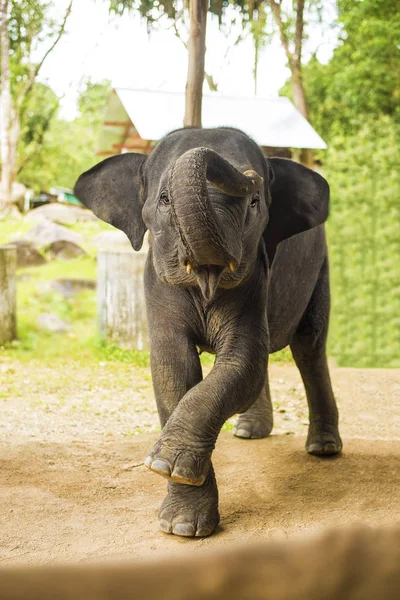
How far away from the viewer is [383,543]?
1.66 ft

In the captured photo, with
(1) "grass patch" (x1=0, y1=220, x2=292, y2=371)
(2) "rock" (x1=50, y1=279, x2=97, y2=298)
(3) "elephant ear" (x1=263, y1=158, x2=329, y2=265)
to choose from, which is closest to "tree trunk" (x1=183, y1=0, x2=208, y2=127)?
(1) "grass patch" (x1=0, y1=220, x2=292, y2=371)

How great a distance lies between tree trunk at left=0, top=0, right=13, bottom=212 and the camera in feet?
39.5

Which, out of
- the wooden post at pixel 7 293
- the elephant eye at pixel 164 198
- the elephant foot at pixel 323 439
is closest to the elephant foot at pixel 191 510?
the elephant eye at pixel 164 198

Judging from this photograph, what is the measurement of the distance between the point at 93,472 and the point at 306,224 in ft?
5.73

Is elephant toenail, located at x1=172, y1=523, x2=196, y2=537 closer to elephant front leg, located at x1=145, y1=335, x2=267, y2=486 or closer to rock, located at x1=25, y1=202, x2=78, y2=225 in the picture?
elephant front leg, located at x1=145, y1=335, x2=267, y2=486

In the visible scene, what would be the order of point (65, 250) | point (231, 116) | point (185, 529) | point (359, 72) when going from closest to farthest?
point (185, 529) → point (231, 116) → point (359, 72) → point (65, 250)

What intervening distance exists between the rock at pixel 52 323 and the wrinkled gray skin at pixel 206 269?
23.8ft

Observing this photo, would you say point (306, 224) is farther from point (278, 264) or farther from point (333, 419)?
point (333, 419)

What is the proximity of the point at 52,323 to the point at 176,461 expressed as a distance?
8.70 metres

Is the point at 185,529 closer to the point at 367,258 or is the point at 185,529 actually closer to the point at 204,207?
the point at 204,207

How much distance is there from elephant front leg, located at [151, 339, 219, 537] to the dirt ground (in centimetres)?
6

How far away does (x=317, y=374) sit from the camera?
4906mm

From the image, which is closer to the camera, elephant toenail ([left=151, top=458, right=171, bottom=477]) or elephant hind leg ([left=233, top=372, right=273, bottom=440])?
elephant toenail ([left=151, top=458, right=171, bottom=477])

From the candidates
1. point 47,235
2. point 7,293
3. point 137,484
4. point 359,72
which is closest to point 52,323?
point 7,293
